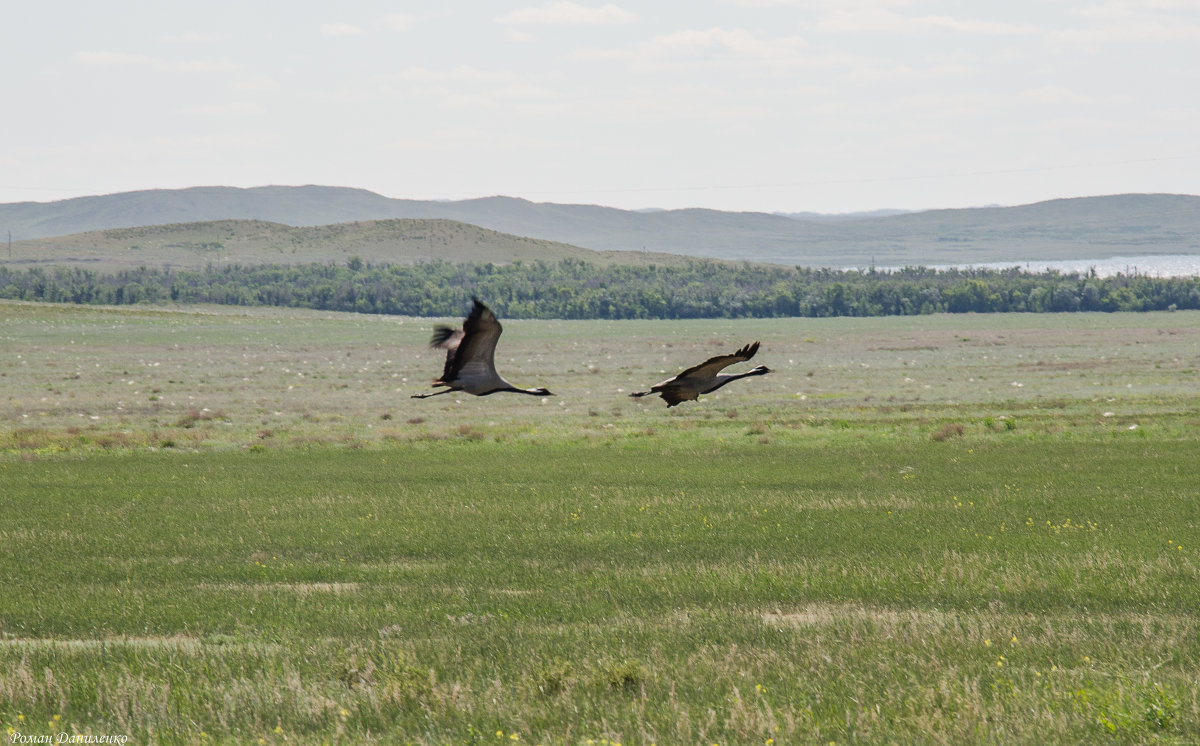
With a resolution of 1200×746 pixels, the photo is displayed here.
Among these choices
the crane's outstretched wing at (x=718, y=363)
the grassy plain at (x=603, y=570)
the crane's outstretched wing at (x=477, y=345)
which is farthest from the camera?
the grassy plain at (x=603, y=570)

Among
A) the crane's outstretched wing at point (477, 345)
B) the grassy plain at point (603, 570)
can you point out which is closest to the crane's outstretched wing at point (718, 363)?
the crane's outstretched wing at point (477, 345)

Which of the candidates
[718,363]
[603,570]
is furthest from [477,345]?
[603,570]

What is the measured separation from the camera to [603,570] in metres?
21.6

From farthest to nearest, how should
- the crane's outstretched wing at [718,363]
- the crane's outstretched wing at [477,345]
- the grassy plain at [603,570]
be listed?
the grassy plain at [603,570], the crane's outstretched wing at [477,345], the crane's outstretched wing at [718,363]

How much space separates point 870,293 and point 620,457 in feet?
437

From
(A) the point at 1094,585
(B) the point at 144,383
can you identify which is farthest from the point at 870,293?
(A) the point at 1094,585

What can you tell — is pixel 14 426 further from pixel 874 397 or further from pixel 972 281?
pixel 972 281

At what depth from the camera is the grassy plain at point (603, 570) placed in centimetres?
1173

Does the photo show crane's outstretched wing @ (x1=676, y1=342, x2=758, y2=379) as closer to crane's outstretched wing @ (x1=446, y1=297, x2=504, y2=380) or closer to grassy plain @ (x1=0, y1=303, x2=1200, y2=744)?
crane's outstretched wing @ (x1=446, y1=297, x2=504, y2=380)

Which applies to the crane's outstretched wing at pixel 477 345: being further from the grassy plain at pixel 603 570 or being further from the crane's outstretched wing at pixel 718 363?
the grassy plain at pixel 603 570

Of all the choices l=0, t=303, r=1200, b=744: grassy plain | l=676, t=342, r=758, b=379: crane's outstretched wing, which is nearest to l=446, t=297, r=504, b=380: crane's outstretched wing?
l=676, t=342, r=758, b=379: crane's outstretched wing

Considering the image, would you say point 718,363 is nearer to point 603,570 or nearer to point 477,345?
point 477,345

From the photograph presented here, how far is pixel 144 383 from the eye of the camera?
2763 inches

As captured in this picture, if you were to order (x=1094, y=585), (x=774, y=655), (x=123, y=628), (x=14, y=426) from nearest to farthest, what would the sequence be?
(x=774, y=655) < (x=123, y=628) < (x=1094, y=585) < (x=14, y=426)
